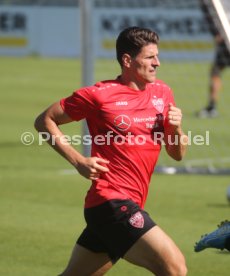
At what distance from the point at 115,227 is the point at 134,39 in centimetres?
136

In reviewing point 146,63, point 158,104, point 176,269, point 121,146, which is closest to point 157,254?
point 176,269

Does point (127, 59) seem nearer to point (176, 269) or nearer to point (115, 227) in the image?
point (115, 227)

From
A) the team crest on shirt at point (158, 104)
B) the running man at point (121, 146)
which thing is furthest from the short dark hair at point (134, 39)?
the team crest on shirt at point (158, 104)

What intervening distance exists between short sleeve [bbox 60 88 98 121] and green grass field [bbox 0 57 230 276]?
2330 millimetres

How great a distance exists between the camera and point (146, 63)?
791 centimetres

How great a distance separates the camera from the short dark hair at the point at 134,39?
7.88 metres

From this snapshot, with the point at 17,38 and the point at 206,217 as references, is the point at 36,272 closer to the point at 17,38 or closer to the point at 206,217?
the point at 206,217

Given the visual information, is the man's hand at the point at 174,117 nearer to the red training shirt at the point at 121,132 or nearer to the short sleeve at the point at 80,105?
the red training shirt at the point at 121,132

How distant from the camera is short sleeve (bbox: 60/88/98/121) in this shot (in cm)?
793

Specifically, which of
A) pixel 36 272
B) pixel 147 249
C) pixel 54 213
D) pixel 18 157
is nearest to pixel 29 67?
pixel 18 157

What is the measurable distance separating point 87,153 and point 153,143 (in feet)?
25.7

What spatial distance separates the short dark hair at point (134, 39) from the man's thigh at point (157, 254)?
1324 millimetres

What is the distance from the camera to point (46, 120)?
7.93m

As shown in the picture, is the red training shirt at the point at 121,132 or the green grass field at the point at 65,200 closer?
the red training shirt at the point at 121,132
